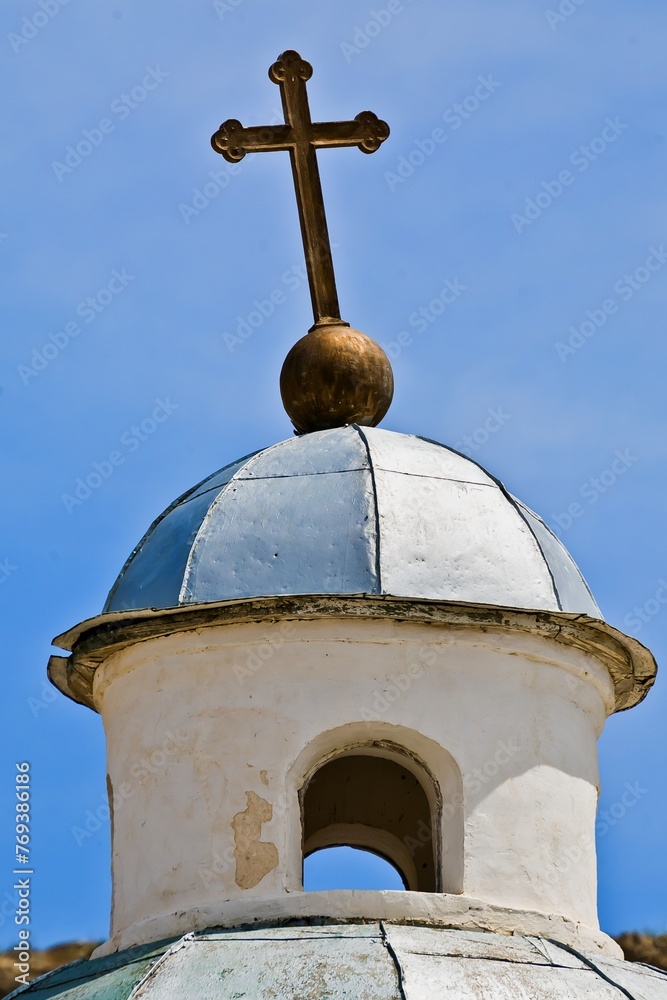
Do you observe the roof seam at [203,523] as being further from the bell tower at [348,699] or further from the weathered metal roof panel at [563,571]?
the weathered metal roof panel at [563,571]

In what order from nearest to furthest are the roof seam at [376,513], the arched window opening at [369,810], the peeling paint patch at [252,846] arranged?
the peeling paint patch at [252,846] < the roof seam at [376,513] < the arched window opening at [369,810]

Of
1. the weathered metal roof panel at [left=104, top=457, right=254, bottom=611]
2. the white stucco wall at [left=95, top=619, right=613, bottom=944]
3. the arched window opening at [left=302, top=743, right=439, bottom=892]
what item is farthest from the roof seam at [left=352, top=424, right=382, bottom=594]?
the arched window opening at [left=302, top=743, right=439, bottom=892]

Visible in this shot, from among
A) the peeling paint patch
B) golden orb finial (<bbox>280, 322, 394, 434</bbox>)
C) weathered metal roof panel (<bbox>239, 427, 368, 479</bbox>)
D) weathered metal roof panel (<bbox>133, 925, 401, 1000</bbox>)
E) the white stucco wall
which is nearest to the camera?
weathered metal roof panel (<bbox>133, 925, 401, 1000</bbox>)

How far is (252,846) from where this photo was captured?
8.79 meters

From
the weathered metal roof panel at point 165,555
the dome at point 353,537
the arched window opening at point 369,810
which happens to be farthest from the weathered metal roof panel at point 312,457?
the arched window opening at point 369,810

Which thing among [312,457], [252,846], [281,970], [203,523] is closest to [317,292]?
[312,457]

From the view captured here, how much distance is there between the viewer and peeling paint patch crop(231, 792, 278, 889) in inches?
343

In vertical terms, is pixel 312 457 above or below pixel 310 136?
below

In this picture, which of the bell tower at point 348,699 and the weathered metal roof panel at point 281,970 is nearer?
the weathered metal roof panel at point 281,970

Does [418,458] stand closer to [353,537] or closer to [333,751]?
[353,537]

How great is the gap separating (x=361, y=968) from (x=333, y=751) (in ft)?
4.94

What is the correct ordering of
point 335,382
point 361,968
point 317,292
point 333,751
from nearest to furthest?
1. point 361,968
2. point 333,751
3. point 335,382
4. point 317,292

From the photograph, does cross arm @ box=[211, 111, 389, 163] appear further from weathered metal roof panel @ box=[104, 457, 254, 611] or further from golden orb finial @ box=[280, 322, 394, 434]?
weathered metal roof panel @ box=[104, 457, 254, 611]

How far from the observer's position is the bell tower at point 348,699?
8602 millimetres
